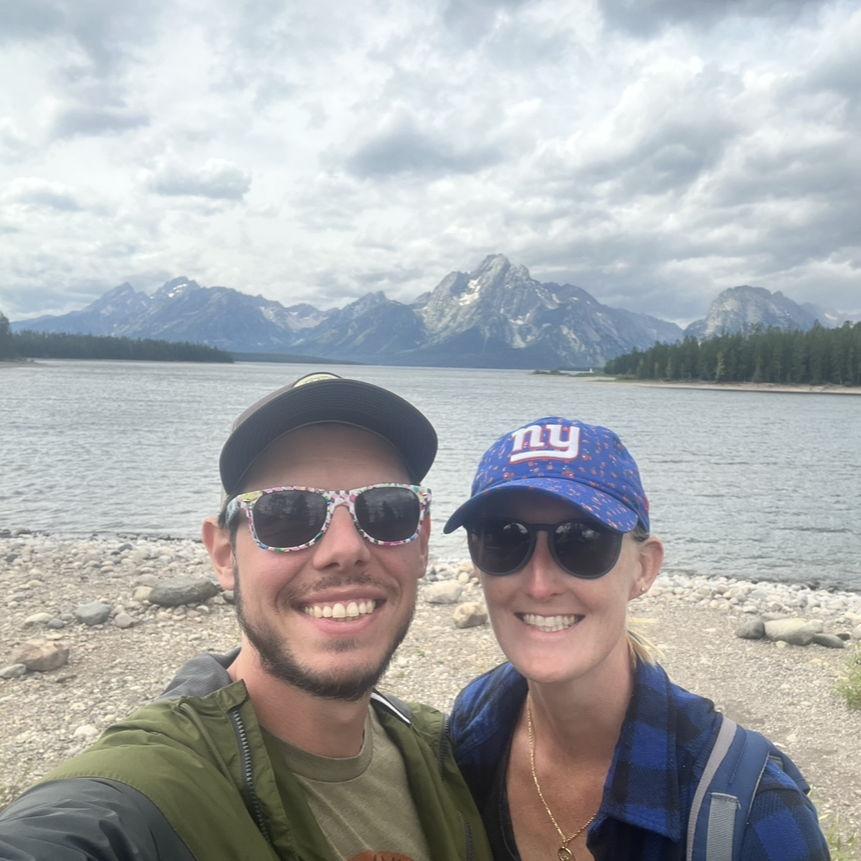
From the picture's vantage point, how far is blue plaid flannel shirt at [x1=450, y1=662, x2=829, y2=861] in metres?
2.25

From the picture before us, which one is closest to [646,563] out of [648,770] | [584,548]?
[584,548]

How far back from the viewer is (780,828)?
2240mm

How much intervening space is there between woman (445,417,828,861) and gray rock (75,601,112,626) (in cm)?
1050

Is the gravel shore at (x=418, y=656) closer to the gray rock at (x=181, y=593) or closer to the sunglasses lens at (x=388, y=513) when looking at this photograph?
the gray rock at (x=181, y=593)

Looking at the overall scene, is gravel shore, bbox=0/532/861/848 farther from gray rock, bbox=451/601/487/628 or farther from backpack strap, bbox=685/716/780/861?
backpack strap, bbox=685/716/780/861

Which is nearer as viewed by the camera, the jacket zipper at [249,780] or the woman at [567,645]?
the jacket zipper at [249,780]

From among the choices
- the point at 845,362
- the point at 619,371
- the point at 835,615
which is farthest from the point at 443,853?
the point at 619,371

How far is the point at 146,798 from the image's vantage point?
1.88 m

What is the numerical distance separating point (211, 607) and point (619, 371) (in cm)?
16711

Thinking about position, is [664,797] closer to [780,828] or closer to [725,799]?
[725,799]

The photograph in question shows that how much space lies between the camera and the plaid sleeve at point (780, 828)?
7.30 feet

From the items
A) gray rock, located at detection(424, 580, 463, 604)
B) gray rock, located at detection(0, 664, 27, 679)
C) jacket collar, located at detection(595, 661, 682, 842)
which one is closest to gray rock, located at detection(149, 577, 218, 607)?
gray rock, located at detection(0, 664, 27, 679)

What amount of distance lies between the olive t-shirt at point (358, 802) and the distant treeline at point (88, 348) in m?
167

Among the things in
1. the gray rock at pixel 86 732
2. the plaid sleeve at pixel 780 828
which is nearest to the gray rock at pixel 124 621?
the gray rock at pixel 86 732
